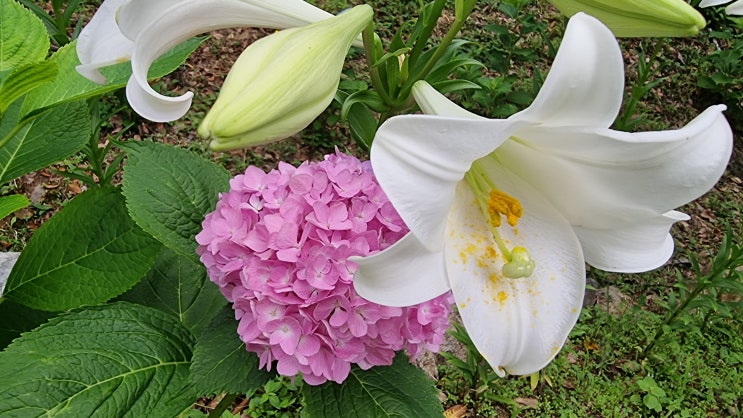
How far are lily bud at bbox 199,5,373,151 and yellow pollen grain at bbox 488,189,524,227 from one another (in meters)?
0.23

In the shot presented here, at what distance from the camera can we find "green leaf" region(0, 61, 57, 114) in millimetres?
682

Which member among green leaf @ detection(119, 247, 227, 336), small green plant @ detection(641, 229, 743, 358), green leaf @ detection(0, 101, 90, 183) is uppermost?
green leaf @ detection(0, 101, 90, 183)

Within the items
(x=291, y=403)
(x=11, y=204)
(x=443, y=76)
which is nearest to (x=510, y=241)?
(x=443, y=76)

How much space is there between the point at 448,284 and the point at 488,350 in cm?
7

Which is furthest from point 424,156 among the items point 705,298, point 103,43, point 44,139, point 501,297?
point 705,298

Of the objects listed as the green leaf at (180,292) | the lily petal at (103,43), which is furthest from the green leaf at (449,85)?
the green leaf at (180,292)

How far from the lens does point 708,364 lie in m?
2.19

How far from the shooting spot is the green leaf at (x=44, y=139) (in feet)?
3.02

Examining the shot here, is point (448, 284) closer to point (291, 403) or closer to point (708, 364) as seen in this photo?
point (291, 403)

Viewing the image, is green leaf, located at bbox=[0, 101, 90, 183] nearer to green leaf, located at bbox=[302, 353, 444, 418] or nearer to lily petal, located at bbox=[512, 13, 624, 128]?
green leaf, located at bbox=[302, 353, 444, 418]

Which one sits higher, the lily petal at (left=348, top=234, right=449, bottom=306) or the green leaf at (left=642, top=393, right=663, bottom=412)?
the lily petal at (left=348, top=234, right=449, bottom=306)

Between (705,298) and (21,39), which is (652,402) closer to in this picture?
(705,298)

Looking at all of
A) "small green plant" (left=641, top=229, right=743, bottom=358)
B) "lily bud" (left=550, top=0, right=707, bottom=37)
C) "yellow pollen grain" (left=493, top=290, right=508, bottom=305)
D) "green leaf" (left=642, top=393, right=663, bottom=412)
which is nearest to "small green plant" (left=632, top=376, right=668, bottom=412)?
"green leaf" (left=642, top=393, right=663, bottom=412)

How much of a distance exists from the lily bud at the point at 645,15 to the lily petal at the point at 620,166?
77mm
